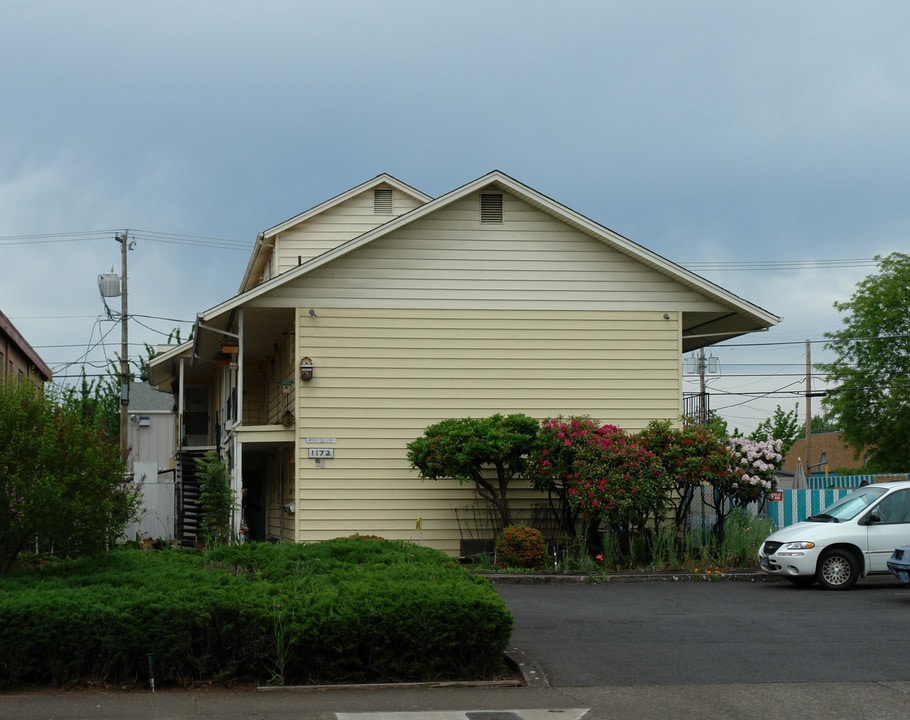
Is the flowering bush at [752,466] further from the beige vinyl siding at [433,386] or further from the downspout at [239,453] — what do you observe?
the downspout at [239,453]

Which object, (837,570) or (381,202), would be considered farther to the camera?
(381,202)

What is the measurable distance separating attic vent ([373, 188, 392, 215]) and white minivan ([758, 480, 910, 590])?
48.8 feet

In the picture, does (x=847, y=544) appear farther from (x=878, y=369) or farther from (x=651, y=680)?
(x=878, y=369)

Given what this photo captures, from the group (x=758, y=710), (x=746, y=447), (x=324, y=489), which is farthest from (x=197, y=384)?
(x=758, y=710)

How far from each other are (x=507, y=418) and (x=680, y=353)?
14.2 ft

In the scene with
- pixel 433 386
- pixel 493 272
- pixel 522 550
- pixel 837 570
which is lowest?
pixel 837 570

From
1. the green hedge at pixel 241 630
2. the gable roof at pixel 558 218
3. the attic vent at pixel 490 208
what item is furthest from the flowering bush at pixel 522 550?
the green hedge at pixel 241 630

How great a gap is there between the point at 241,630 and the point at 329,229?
20.4 m

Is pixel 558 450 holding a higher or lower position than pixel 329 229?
lower

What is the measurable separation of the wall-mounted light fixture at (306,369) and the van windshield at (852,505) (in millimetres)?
9542

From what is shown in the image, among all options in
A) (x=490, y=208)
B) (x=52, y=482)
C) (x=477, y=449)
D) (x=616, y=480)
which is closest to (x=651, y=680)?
(x=52, y=482)

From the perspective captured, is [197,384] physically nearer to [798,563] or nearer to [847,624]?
[798,563]

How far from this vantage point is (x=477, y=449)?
20.2 m

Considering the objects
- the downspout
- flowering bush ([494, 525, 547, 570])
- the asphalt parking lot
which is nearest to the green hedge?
the asphalt parking lot
